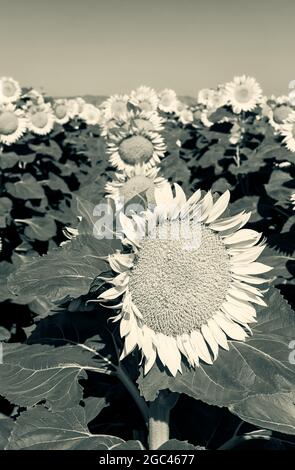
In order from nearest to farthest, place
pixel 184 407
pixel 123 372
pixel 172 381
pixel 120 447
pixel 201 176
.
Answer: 1. pixel 172 381
2. pixel 120 447
3. pixel 123 372
4. pixel 184 407
5. pixel 201 176

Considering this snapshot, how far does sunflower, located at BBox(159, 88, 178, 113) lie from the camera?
15.5 m

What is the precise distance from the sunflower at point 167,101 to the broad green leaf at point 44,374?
14105 millimetres

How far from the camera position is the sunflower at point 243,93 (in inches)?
345

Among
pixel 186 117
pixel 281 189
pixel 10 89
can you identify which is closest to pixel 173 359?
pixel 281 189

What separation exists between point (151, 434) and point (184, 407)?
1.37ft

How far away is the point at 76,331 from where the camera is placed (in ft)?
6.46

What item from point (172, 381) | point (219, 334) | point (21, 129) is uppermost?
→ point (21, 129)

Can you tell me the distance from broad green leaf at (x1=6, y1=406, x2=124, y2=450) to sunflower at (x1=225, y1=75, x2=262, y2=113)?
24.2 feet

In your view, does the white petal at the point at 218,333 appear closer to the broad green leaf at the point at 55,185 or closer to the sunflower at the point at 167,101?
the broad green leaf at the point at 55,185

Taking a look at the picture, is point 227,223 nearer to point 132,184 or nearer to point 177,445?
point 177,445

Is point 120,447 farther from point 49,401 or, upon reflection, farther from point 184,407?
point 184,407

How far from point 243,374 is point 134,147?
13.8 ft

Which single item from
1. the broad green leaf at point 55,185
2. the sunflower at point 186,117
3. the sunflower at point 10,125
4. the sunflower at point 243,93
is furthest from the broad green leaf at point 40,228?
the sunflower at point 186,117
